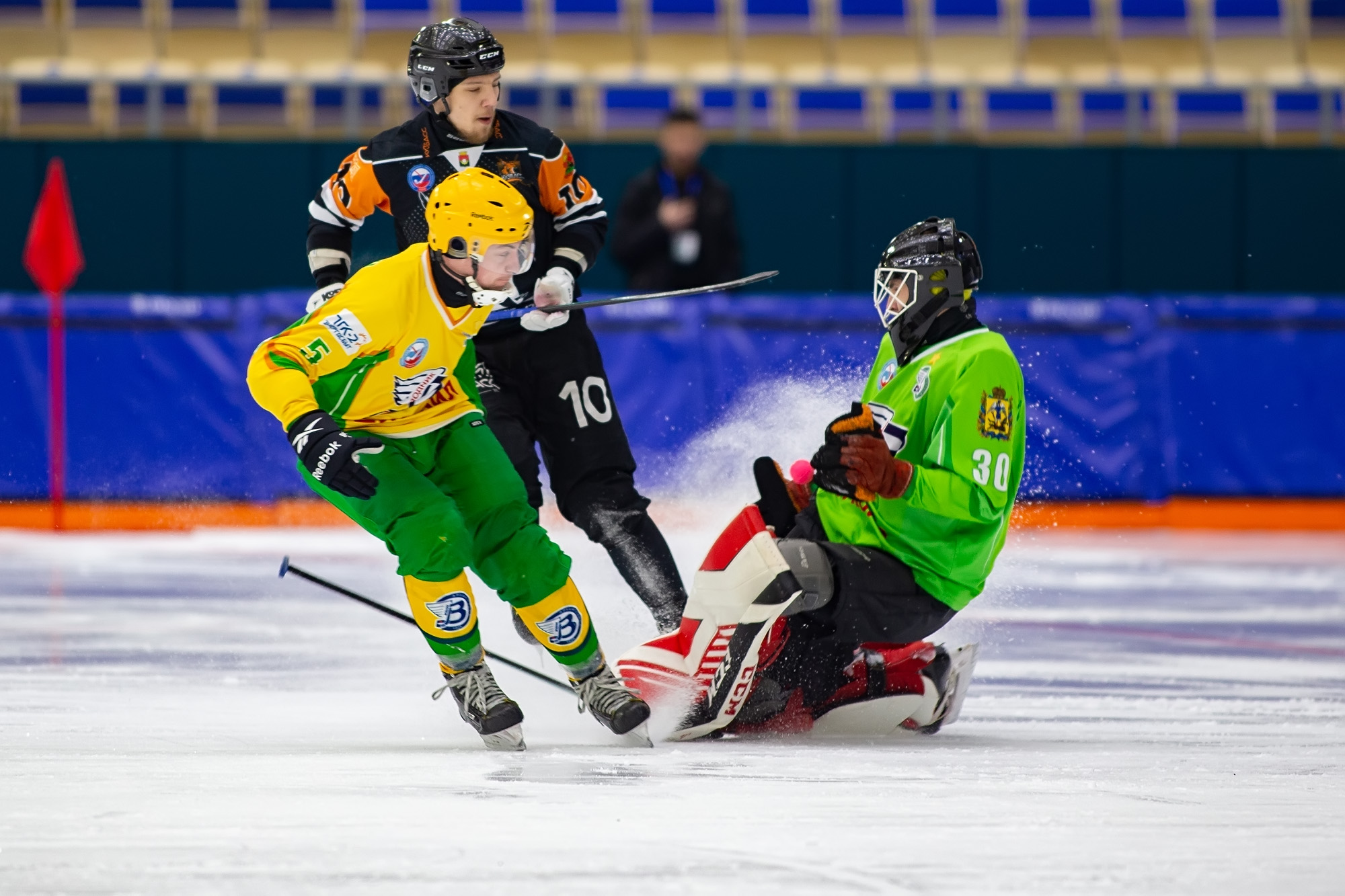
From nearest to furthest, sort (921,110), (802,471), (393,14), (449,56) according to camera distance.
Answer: (802,471) → (449,56) → (921,110) → (393,14)

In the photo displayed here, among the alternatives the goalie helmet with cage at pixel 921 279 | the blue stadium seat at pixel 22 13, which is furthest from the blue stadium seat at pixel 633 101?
the goalie helmet with cage at pixel 921 279

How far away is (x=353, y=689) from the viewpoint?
5.02 metres

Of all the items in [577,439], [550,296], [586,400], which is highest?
[550,296]

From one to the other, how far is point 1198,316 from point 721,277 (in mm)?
2853

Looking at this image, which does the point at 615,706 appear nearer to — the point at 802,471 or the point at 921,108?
the point at 802,471

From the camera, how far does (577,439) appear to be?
5.33m

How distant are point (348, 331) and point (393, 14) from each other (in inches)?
396

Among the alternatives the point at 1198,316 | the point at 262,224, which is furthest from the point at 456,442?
the point at 262,224

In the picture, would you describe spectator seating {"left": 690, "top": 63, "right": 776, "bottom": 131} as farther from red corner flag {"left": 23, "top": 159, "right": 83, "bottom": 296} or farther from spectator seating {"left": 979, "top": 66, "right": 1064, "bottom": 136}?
Result: red corner flag {"left": 23, "top": 159, "right": 83, "bottom": 296}

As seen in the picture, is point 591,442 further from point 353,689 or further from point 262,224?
point 262,224

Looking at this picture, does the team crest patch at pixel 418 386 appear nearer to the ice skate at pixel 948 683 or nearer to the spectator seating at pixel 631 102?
the ice skate at pixel 948 683

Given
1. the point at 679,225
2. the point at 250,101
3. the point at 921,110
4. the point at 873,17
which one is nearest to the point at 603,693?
the point at 679,225

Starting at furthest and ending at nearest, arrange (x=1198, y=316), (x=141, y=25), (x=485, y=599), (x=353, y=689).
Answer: (x=141, y=25), (x=1198, y=316), (x=485, y=599), (x=353, y=689)

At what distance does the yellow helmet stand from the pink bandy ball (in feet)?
2.73
